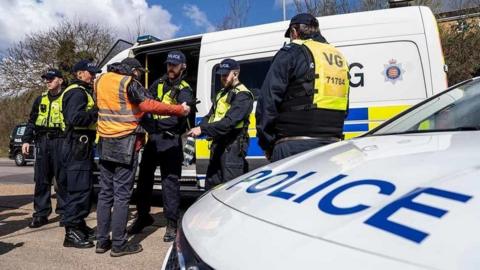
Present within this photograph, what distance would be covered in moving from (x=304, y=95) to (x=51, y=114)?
323 cm

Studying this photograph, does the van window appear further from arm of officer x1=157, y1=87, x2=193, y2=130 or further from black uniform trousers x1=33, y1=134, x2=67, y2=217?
black uniform trousers x1=33, y1=134, x2=67, y2=217

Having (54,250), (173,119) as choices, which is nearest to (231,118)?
(173,119)

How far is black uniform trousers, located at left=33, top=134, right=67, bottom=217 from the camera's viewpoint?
16.7 feet

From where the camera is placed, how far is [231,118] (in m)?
4.09

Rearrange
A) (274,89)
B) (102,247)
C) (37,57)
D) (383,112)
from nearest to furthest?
1. (274,89)
2. (102,247)
3. (383,112)
4. (37,57)

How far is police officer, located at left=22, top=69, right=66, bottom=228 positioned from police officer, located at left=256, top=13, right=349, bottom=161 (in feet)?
9.41

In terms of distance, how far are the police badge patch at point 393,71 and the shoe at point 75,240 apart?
10.7 ft

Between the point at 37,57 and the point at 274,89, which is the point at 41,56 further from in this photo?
the point at 274,89

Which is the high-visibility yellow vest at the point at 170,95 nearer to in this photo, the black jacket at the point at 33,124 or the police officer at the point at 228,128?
the police officer at the point at 228,128

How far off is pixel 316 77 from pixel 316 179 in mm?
1461

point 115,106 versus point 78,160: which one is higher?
point 115,106

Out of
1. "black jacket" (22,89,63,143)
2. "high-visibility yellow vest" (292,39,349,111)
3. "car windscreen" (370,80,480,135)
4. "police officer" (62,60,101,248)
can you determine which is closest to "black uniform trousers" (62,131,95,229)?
"police officer" (62,60,101,248)

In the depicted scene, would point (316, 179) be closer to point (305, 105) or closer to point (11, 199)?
point (305, 105)

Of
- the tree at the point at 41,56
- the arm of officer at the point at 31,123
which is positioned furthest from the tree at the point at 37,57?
the arm of officer at the point at 31,123
